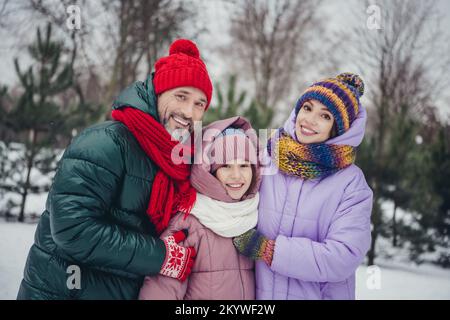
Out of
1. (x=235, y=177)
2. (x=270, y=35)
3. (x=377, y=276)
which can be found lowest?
(x=377, y=276)

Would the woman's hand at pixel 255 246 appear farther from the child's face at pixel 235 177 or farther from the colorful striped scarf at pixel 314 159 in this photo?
the colorful striped scarf at pixel 314 159

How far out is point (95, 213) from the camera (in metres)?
1.48

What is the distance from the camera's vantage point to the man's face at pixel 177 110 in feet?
5.68

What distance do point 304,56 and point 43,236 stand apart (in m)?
12.5

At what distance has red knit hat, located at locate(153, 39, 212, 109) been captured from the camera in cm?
173

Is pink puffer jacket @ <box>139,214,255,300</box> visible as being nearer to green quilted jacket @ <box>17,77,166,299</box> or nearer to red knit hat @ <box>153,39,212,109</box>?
green quilted jacket @ <box>17,77,166,299</box>

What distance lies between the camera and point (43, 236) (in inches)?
63.4

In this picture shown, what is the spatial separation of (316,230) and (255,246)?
1.10ft

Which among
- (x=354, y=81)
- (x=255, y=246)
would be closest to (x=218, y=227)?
(x=255, y=246)

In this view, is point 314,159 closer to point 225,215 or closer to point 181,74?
point 225,215

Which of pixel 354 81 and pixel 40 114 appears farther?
pixel 40 114

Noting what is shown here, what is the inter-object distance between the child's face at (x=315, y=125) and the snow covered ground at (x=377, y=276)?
8.21 ft

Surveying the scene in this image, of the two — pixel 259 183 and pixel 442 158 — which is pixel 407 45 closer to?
pixel 442 158
